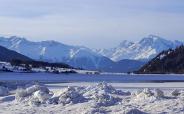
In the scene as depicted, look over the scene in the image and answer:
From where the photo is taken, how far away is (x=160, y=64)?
158 m

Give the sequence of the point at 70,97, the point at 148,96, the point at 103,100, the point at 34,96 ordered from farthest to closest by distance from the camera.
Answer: the point at 34,96
the point at 70,97
the point at 148,96
the point at 103,100

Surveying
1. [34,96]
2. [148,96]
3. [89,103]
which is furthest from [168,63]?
[89,103]

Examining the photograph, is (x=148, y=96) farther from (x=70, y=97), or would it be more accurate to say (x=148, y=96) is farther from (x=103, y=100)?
(x=70, y=97)

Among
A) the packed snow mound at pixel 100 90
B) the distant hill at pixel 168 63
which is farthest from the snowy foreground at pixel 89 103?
the distant hill at pixel 168 63

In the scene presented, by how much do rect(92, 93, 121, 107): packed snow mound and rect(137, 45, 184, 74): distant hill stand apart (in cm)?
12135

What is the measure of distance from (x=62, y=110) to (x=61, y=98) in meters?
1.85

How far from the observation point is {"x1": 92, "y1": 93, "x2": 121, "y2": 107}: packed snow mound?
22.2 metres

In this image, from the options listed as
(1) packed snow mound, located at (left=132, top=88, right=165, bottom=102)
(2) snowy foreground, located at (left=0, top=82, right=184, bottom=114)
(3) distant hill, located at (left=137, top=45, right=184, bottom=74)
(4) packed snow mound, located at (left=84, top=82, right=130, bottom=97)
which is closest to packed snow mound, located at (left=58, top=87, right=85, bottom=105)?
(2) snowy foreground, located at (left=0, top=82, right=184, bottom=114)

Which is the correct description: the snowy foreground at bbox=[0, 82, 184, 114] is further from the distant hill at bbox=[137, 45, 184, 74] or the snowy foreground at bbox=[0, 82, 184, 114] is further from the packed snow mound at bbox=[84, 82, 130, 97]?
the distant hill at bbox=[137, 45, 184, 74]

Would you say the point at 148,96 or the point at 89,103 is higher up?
the point at 148,96

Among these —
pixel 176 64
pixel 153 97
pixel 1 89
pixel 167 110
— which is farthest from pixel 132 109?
pixel 176 64

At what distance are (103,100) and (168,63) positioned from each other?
13452cm

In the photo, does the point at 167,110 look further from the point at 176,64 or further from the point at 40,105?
the point at 176,64

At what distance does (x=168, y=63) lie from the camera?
156m
